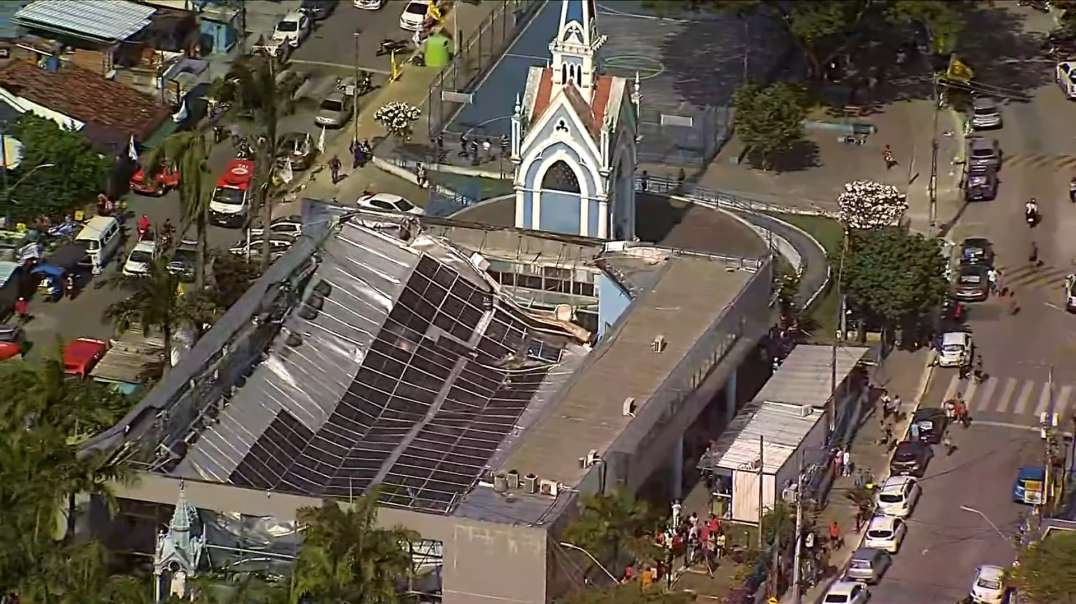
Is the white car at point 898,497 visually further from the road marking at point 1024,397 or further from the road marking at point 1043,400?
the road marking at point 1043,400

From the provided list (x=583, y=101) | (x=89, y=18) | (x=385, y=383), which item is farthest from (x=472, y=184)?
(x=385, y=383)

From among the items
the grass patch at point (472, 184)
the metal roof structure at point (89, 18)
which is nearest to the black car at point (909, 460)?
the grass patch at point (472, 184)

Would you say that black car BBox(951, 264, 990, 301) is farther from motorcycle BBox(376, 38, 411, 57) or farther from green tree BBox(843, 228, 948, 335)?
motorcycle BBox(376, 38, 411, 57)

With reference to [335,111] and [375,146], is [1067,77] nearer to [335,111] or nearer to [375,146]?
[375,146]

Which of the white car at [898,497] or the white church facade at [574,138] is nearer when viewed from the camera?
the white car at [898,497]

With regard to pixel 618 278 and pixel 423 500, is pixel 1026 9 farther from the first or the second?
pixel 423 500

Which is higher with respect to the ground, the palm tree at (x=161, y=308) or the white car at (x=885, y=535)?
the palm tree at (x=161, y=308)
